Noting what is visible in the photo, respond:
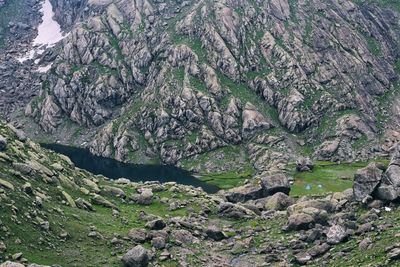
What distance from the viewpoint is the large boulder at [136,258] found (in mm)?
57281

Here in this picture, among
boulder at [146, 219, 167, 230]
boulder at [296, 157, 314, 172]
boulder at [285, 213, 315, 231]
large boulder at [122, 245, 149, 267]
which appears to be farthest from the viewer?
boulder at [296, 157, 314, 172]

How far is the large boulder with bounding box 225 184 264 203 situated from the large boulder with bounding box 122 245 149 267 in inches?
1978

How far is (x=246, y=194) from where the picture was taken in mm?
106500

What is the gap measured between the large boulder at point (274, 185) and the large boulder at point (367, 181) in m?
30.6

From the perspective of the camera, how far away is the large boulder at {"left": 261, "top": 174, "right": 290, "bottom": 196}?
106550mm

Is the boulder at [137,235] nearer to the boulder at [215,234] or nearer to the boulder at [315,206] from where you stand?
the boulder at [215,234]

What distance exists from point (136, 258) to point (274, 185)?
5481 cm

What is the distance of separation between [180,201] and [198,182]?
340 feet

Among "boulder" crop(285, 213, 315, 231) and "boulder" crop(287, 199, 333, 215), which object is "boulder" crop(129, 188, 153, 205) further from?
"boulder" crop(285, 213, 315, 231)

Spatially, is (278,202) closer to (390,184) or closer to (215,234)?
(215,234)

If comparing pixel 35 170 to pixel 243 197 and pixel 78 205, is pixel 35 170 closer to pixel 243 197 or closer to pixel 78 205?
pixel 78 205

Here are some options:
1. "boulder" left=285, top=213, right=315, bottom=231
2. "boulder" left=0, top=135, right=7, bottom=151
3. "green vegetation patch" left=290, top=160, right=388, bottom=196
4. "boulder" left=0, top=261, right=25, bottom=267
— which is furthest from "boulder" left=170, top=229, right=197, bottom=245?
"green vegetation patch" left=290, top=160, right=388, bottom=196

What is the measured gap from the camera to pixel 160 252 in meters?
63.8

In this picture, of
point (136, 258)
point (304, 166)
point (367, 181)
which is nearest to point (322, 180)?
point (304, 166)
